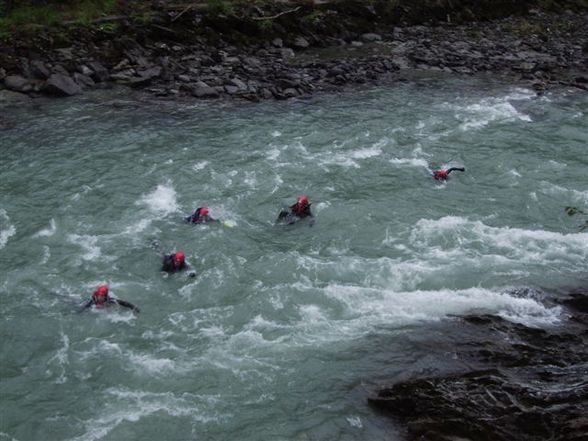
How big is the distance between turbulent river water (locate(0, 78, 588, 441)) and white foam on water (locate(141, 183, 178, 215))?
0.12 metres

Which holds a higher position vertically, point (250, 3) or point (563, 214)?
point (250, 3)

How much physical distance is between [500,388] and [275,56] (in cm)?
2631

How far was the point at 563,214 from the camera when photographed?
20656mm

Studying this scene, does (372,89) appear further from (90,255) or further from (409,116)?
(90,255)

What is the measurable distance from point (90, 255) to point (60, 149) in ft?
26.2

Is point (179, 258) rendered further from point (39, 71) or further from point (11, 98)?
point (39, 71)

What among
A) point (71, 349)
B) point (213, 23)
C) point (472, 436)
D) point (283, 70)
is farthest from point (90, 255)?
point (213, 23)

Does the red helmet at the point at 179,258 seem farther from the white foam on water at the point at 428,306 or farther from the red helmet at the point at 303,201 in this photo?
the red helmet at the point at 303,201

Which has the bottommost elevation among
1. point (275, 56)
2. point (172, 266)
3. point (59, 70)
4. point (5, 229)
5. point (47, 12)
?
point (5, 229)

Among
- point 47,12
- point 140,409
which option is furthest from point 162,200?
point 47,12

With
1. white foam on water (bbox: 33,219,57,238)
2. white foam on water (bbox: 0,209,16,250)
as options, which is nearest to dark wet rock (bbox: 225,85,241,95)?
white foam on water (bbox: 33,219,57,238)

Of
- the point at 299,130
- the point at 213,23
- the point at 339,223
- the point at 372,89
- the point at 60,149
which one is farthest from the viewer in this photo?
the point at 213,23

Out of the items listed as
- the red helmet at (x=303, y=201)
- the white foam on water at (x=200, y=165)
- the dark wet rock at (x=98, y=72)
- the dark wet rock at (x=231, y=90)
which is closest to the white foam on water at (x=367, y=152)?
the red helmet at (x=303, y=201)

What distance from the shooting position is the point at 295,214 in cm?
1989
